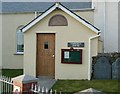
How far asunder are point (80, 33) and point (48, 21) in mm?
2023

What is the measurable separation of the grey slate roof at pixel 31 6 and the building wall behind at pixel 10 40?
0.85 m

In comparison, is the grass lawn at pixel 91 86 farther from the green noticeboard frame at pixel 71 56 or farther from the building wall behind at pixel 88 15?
the building wall behind at pixel 88 15

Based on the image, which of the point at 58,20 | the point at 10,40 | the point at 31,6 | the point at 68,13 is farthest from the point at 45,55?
the point at 31,6

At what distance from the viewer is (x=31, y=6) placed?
2241cm

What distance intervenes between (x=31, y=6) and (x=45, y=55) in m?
7.49

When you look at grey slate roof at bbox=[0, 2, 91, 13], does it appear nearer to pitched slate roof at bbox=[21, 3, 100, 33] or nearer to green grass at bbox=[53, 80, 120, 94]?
pitched slate roof at bbox=[21, 3, 100, 33]

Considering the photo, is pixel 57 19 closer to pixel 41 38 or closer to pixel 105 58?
pixel 41 38

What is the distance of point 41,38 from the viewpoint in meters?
16.2

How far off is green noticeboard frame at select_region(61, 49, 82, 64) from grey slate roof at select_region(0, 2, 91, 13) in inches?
263

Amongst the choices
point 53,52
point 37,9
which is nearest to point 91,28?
point 53,52

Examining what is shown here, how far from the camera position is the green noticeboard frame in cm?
1549

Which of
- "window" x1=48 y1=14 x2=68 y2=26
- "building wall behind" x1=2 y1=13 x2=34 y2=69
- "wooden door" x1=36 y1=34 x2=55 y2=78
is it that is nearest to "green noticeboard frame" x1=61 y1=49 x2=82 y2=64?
"wooden door" x1=36 y1=34 x2=55 y2=78

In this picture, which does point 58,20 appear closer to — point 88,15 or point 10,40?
point 88,15

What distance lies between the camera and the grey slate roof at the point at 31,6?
70.9 ft
